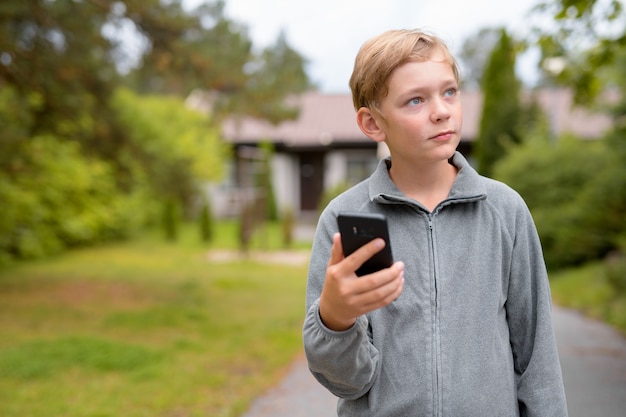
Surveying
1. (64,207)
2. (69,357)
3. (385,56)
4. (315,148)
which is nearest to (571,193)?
(69,357)

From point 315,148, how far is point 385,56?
77.1 feet

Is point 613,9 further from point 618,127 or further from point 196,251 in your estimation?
point 196,251

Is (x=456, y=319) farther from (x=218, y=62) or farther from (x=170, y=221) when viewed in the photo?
(x=170, y=221)

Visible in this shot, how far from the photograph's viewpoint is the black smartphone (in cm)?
120

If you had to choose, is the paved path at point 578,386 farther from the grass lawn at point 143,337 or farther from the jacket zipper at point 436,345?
the jacket zipper at point 436,345

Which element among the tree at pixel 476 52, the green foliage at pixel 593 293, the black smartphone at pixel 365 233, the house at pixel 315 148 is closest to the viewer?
the black smartphone at pixel 365 233

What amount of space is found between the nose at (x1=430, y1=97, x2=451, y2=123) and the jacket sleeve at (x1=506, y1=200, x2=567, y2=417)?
334mm

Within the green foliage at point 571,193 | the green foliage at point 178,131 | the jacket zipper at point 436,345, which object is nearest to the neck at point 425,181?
the jacket zipper at point 436,345

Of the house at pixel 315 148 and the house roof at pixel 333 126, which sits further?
the house at pixel 315 148

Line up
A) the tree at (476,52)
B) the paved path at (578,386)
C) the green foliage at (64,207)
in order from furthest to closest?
the tree at (476,52) < the green foliage at (64,207) < the paved path at (578,386)

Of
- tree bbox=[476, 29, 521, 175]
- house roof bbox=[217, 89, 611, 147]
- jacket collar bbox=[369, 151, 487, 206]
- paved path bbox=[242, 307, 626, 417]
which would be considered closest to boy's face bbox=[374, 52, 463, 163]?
jacket collar bbox=[369, 151, 487, 206]

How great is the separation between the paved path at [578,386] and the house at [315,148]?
17.2 metres

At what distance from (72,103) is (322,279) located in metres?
8.29

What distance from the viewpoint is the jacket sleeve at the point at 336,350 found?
137 cm
